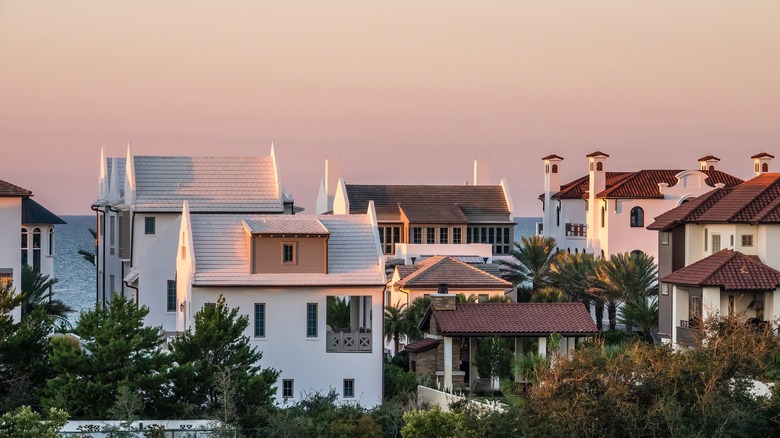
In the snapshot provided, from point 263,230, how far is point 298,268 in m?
1.64

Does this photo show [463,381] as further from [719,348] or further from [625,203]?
[625,203]

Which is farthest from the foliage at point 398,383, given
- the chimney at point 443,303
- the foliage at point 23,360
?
the foliage at point 23,360

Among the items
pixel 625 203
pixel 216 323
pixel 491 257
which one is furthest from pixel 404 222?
pixel 216 323

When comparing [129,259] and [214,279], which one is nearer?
[214,279]

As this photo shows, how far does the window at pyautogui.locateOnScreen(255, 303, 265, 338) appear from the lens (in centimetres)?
4606

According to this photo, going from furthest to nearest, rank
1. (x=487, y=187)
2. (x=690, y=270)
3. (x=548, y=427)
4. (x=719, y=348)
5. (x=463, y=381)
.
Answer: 1. (x=487, y=187)
2. (x=690, y=270)
3. (x=463, y=381)
4. (x=719, y=348)
5. (x=548, y=427)

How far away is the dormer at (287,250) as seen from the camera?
46.9 metres

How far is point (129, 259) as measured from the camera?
55969 millimetres

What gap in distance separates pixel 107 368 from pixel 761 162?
47.6 m

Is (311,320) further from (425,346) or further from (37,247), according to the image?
(37,247)

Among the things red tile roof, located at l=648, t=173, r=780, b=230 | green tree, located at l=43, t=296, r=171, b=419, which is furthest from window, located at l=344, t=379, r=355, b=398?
red tile roof, located at l=648, t=173, r=780, b=230

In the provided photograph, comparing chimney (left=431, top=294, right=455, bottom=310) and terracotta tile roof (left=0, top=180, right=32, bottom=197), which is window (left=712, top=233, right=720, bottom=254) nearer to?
chimney (left=431, top=294, right=455, bottom=310)

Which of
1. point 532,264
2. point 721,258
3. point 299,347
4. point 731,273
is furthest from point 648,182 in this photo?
point 299,347

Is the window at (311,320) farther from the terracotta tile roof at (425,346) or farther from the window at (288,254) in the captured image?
the terracotta tile roof at (425,346)
